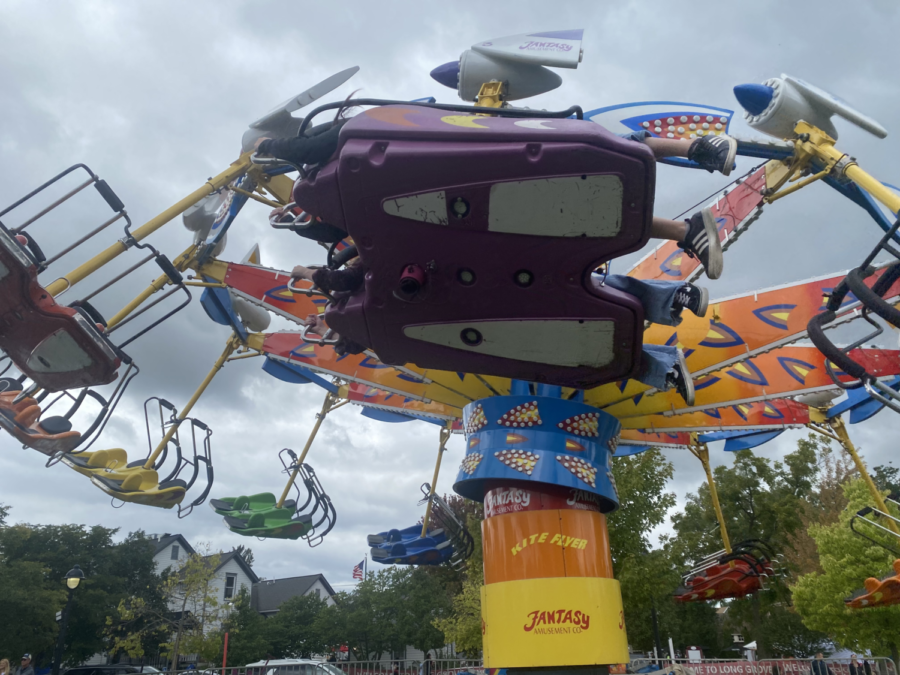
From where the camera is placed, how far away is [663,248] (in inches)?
501

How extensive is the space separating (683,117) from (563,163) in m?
5.26

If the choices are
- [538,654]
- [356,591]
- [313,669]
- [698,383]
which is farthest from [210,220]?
[356,591]

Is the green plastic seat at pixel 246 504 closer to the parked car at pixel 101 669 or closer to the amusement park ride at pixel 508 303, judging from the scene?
the amusement park ride at pixel 508 303

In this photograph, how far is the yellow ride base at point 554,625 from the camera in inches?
350

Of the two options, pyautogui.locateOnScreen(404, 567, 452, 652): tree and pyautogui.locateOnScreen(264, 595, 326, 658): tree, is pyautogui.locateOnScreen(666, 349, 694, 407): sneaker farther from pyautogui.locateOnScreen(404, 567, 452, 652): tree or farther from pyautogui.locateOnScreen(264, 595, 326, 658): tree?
pyautogui.locateOnScreen(264, 595, 326, 658): tree

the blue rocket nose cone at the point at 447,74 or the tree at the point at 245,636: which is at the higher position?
the blue rocket nose cone at the point at 447,74

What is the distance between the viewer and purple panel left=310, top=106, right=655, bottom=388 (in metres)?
4.68

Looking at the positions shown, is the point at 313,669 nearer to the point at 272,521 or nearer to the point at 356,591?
the point at 272,521

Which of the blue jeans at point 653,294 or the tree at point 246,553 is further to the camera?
the tree at point 246,553

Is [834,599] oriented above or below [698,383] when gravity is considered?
below

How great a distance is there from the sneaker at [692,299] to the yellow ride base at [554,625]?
4.51 meters

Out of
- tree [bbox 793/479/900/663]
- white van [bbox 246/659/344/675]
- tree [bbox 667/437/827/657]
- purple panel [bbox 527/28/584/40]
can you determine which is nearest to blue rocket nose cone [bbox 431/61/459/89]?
purple panel [bbox 527/28/584/40]

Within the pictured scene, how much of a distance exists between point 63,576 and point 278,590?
15742 mm

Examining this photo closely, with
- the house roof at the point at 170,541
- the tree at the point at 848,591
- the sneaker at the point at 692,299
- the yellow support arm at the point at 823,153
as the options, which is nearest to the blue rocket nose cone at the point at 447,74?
the sneaker at the point at 692,299
